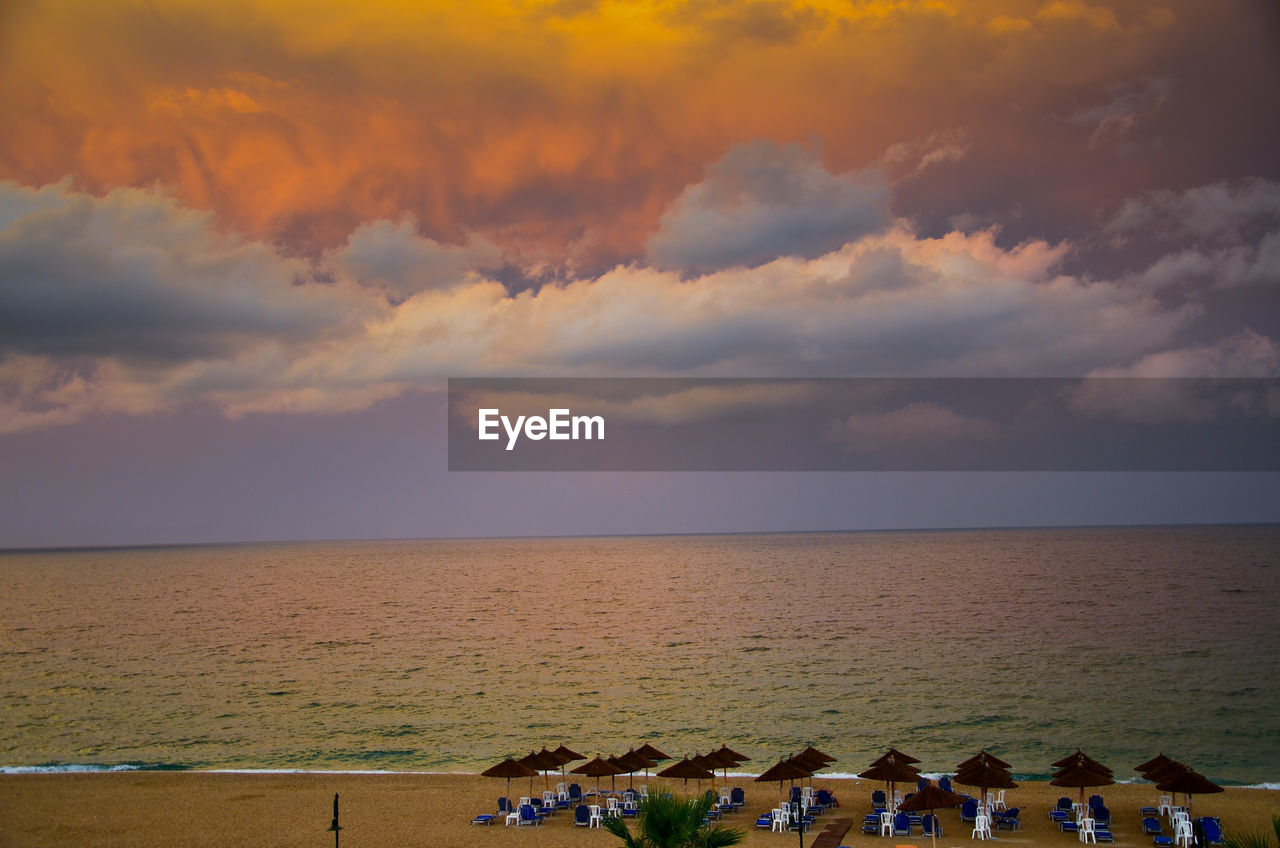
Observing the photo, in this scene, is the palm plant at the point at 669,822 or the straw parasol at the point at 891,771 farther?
the straw parasol at the point at 891,771

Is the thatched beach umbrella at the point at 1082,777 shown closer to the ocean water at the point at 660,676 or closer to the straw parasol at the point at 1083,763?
the straw parasol at the point at 1083,763

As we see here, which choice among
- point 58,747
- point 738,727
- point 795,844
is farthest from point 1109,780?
point 58,747

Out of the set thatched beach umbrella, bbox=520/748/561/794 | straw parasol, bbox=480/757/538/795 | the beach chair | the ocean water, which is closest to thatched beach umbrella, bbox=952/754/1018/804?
the beach chair

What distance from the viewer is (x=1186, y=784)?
1952 centimetres

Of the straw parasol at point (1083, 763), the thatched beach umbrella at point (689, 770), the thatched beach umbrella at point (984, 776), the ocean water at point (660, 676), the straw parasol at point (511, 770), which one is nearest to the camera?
the thatched beach umbrella at point (984, 776)

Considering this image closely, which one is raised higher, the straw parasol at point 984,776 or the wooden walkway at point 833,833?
the straw parasol at point 984,776

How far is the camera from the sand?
21.4 metres

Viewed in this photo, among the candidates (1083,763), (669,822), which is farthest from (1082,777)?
(669,822)

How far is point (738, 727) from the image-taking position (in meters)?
39.1

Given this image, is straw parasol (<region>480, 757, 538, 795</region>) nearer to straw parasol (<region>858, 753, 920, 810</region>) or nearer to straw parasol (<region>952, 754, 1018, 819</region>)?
straw parasol (<region>858, 753, 920, 810</region>)

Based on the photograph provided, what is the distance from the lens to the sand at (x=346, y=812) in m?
21.4

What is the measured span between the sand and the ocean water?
4773 millimetres

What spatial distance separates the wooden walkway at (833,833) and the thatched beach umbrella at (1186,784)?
7.24 m

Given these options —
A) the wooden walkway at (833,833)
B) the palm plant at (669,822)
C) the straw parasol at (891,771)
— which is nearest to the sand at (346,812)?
the wooden walkway at (833,833)
